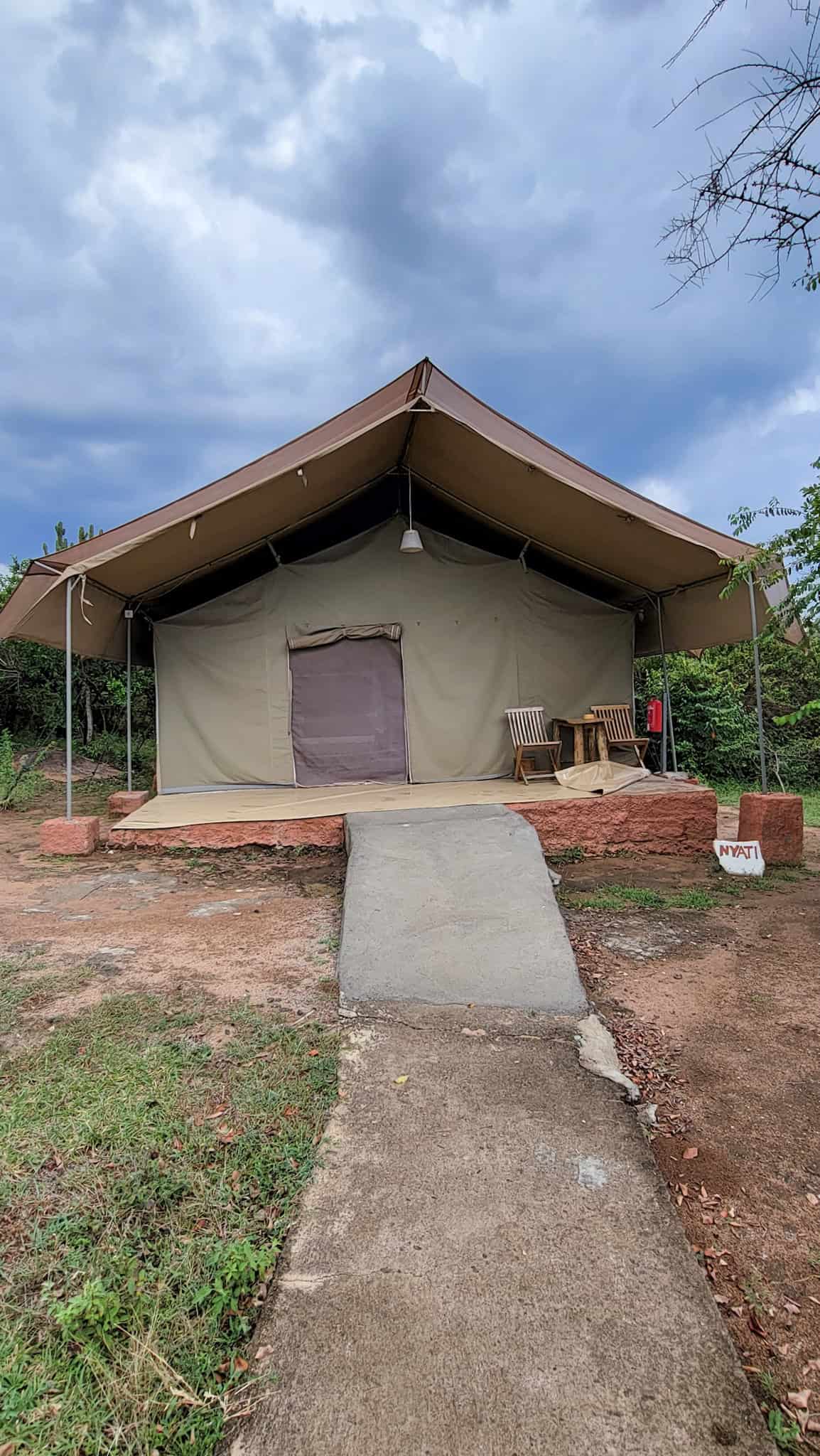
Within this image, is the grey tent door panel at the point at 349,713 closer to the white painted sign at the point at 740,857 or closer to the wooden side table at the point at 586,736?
the wooden side table at the point at 586,736

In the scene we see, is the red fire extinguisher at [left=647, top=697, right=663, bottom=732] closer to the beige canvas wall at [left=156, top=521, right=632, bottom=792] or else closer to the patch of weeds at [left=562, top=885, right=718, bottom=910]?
the beige canvas wall at [left=156, top=521, right=632, bottom=792]

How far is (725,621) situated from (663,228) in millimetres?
3877

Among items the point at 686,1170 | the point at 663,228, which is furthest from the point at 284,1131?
the point at 663,228

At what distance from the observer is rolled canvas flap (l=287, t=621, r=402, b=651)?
22.4 ft

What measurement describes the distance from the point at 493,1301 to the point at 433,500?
21.4 ft

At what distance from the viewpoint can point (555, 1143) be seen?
173 cm

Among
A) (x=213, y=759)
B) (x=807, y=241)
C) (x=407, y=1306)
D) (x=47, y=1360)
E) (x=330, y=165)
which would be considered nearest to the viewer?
(x=47, y=1360)

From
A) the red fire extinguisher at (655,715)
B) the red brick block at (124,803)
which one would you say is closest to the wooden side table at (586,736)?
the red fire extinguisher at (655,715)

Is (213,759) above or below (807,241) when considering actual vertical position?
below

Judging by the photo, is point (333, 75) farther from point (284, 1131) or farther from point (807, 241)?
point (284, 1131)

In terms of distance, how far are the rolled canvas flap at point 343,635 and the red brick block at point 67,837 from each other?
259 cm

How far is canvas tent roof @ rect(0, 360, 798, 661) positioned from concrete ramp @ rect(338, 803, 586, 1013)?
251 centimetres

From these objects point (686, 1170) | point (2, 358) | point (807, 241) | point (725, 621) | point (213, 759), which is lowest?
point (686, 1170)

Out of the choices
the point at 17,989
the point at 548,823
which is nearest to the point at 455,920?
the point at 17,989
